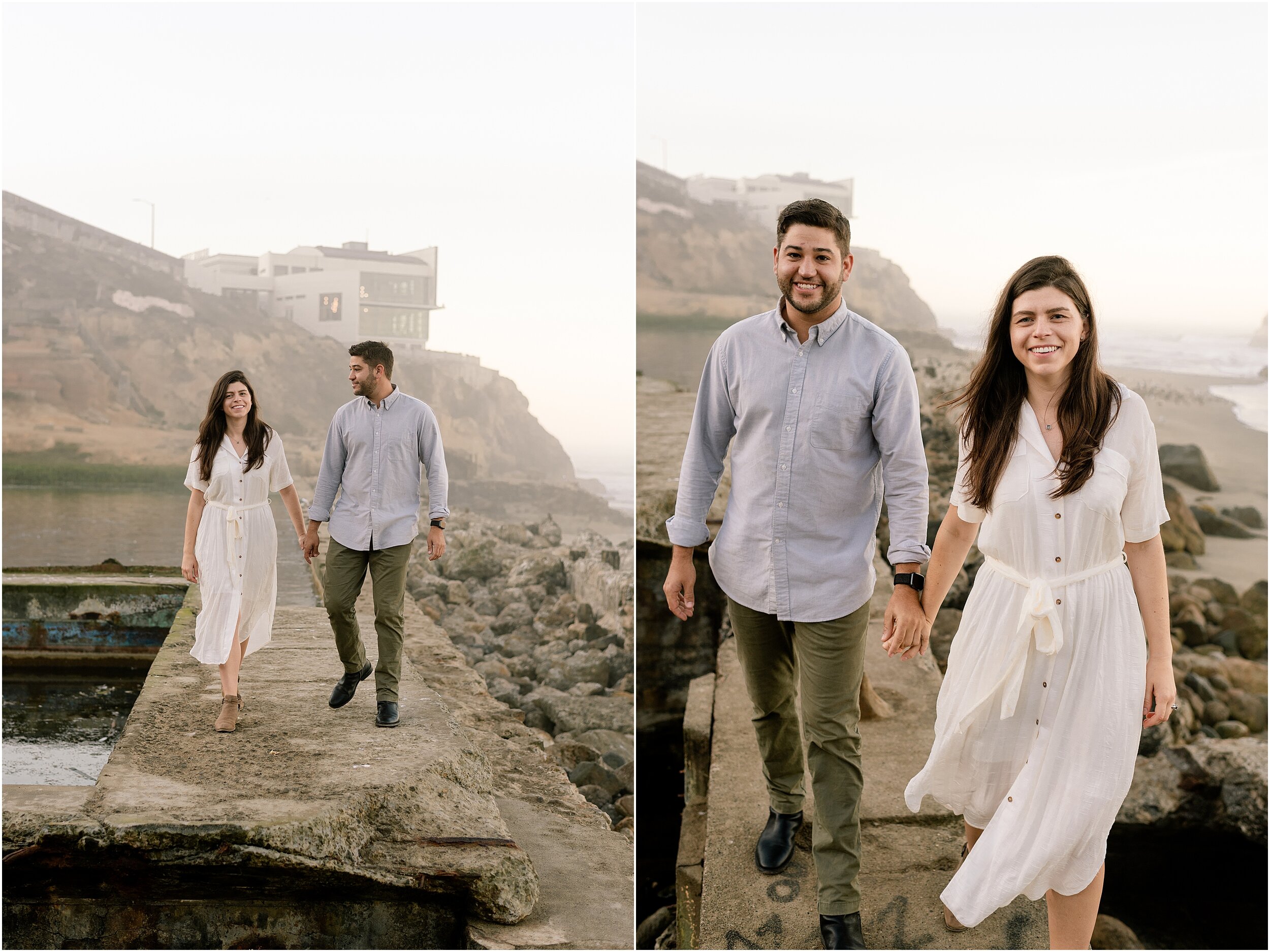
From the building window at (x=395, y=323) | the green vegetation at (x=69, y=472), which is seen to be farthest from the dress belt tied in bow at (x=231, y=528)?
the green vegetation at (x=69, y=472)

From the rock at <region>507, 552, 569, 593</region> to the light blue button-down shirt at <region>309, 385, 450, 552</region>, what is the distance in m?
2.57

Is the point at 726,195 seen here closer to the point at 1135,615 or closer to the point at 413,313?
the point at 413,313

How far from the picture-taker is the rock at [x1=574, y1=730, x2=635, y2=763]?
5.34 m

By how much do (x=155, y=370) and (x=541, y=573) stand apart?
2.63 m

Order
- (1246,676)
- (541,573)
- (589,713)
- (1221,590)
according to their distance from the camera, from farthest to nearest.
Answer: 1. (1221,590)
2. (1246,676)
3. (541,573)
4. (589,713)

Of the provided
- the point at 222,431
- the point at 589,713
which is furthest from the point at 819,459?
the point at 589,713

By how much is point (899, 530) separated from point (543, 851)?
2.04 m

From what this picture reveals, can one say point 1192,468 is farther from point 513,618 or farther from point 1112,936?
point 513,618

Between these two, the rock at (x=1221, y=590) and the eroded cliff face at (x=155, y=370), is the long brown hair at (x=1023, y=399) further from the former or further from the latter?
the rock at (x=1221, y=590)

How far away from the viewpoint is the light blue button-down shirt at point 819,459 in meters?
2.42

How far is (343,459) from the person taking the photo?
362cm

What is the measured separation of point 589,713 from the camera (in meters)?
5.71

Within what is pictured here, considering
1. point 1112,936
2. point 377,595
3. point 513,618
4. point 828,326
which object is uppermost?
point 828,326

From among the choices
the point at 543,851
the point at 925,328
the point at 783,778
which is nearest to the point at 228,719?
the point at 543,851
